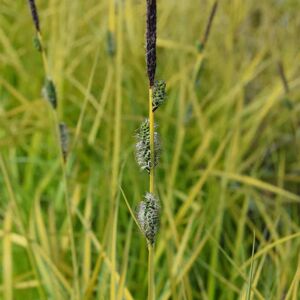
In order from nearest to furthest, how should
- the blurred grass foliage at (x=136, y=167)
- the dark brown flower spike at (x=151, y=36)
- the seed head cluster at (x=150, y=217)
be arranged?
1. the dark brown flower spike at (x=151, y=36)
2. the seed head cluster at (x=150, y=217)
3. the blurred grass foliage at (x=136, y=167)

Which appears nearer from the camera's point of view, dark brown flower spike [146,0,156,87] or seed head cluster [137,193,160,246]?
dark brown flower spike [146,0,156,87]

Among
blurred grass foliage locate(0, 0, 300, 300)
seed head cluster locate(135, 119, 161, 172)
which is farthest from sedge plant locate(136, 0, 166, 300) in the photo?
blurred grass foliage locate(0, 0, 300, 300)

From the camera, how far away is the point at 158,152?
0.67m

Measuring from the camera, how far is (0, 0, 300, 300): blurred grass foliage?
132 centimetres

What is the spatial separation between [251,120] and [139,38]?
2.35 feet

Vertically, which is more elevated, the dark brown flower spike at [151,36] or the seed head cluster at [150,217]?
the dark brown flower spike at [151,36]

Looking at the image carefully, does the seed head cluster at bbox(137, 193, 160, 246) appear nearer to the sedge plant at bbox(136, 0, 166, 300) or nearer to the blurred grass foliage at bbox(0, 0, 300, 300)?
the sedge plant at bbox(136, 0, 166, 300)

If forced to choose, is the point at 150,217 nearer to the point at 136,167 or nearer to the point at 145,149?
the point at 145,149

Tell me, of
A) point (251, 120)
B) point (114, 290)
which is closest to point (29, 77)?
point (251, 120)

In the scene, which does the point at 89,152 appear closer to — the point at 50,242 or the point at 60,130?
the point at 50,242

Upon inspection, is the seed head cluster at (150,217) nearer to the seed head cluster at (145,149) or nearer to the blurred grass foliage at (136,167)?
the seed head cluster at (145,149)

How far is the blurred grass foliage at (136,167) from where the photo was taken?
1.32 meters

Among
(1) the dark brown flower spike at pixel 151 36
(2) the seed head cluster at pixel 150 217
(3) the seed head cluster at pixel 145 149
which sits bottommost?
(2) the seed head cluster at pixel 150 217

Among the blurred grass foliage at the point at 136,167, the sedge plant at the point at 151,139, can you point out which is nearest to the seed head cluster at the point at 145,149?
the sedge plant at the point at 151,139
